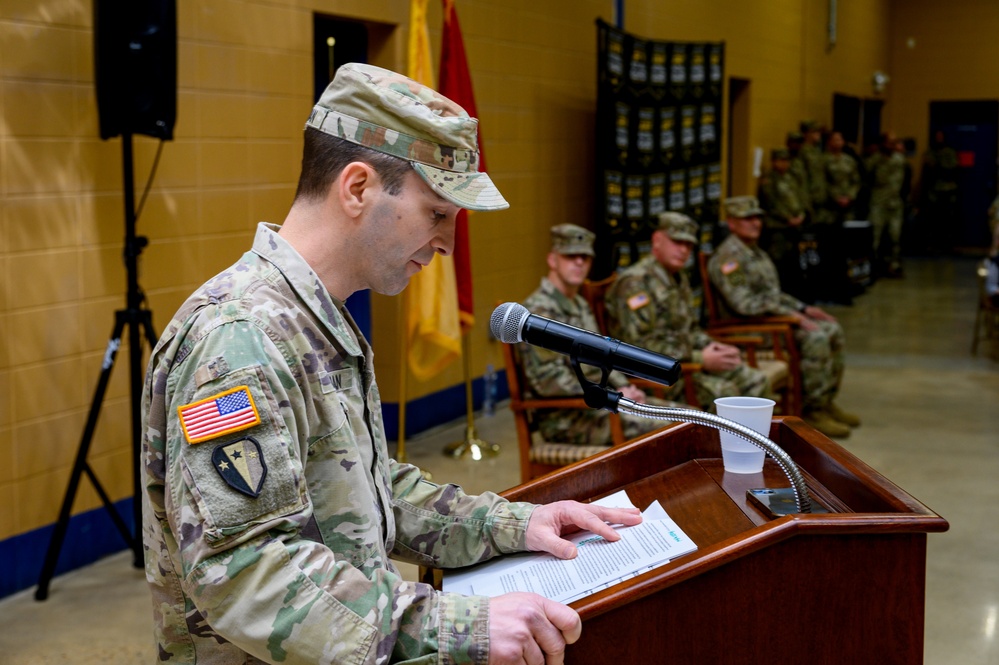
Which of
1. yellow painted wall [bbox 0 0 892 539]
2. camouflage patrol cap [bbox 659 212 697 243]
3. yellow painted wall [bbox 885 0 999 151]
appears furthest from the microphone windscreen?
yellow painted wall [bbox 885 0 999 151]

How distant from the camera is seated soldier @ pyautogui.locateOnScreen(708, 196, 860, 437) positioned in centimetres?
558

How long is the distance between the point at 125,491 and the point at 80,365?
20.4 inches

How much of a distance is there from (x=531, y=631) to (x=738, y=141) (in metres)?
9.53

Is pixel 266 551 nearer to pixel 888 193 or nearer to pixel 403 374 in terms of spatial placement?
pixel 403 374

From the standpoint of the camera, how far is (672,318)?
4609 millimetres

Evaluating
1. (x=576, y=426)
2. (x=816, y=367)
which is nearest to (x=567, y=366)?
(x=576, y=426)

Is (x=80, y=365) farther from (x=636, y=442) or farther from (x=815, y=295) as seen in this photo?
(x=815, y=295)

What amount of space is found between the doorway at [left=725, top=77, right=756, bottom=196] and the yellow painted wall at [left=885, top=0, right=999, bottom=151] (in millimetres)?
6913

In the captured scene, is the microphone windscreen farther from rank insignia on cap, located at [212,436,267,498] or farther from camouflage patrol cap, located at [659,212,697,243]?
camouflage patrol cap, located at [659,212,697,243]

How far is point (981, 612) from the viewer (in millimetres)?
3348

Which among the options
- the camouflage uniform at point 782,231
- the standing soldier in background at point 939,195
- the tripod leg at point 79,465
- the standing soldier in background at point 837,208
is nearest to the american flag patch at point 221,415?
the tripod leg at point 79,465

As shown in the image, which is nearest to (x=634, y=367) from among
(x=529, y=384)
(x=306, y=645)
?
(x=306, y=645)

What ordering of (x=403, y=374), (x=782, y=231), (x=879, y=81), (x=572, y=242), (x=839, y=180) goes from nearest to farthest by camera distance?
(x=572, y=242) → (x=403, y=374) → (x=782, y=231) → (x=839, y=180) → (x=879, y=81)

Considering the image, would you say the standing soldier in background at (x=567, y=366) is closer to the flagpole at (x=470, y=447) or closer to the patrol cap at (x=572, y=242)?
the patrol cap at (x=572, y=242)
